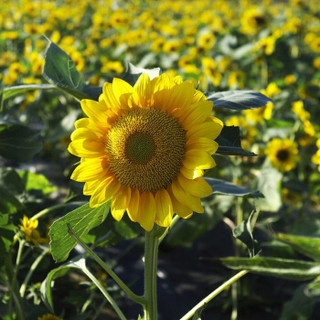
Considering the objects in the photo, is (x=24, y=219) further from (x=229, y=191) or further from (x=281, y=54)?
(x=281, y=54)

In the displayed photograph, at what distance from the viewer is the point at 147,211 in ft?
2.20

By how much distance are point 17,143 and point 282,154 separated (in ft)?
2.96

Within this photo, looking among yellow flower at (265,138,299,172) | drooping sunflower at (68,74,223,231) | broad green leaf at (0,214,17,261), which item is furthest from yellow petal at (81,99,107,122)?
yellow flower at (265,138,299,172)

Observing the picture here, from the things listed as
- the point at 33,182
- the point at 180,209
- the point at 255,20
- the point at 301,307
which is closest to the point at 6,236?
the point at 33,182

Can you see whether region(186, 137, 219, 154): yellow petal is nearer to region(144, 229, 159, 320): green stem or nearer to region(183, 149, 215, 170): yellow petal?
region(183, 149, 215, 170): yellow petal

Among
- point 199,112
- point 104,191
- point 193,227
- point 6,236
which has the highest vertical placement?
point 199,112

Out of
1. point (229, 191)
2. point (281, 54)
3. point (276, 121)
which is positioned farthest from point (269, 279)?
point (281, 54)

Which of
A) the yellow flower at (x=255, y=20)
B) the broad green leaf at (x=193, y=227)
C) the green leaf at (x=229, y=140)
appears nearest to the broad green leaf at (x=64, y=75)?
the green leaf at (x=229, y=140)

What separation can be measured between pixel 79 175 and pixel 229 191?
1.01 ft

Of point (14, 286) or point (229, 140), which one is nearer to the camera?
point (229, 140)

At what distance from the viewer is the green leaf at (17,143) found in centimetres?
111

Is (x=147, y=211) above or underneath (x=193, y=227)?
Result: above

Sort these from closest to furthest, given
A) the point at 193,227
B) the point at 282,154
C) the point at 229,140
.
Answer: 1. the point at 229,140
2. the point at 193,227
3. the point at 282,154

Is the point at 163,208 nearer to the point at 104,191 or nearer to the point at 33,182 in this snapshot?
the point at 104,191
